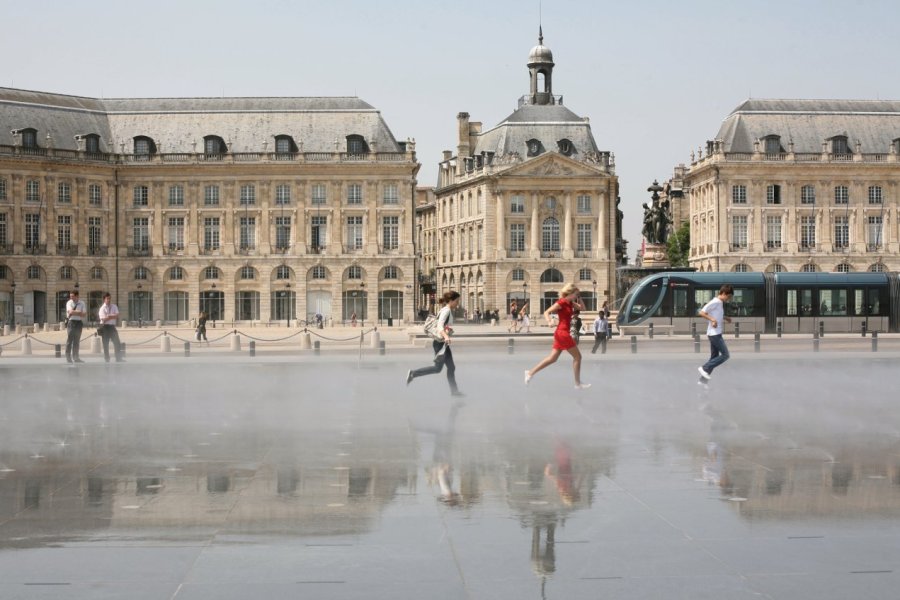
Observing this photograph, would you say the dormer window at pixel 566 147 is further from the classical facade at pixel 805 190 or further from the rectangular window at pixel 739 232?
the rectangular window at pixel 739 232

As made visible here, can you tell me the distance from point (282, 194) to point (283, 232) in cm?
Result: 291

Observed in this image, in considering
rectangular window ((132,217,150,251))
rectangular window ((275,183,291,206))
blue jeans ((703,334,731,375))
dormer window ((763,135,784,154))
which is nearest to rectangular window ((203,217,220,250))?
rectangular window ((132,217,150,251))

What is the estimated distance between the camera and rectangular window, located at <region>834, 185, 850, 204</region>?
101m

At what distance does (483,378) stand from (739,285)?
125 feet

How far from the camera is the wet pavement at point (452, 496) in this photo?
27.0 ft

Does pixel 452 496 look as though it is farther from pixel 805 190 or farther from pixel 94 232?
pixel 805 190

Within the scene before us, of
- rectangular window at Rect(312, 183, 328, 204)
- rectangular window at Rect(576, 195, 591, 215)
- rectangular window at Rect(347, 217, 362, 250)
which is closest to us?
rectangular window at Rect(312, 183, 328, 204)

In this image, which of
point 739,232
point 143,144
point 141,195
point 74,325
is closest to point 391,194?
point 141,195

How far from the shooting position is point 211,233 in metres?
96.3

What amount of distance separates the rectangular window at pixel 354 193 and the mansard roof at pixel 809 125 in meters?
29.7

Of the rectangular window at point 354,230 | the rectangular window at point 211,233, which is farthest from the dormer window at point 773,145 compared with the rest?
the rectangular window at point 211,233

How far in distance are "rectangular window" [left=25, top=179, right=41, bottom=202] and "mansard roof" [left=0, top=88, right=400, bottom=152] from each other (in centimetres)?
582

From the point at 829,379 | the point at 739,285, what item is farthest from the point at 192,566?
the point at 739,285

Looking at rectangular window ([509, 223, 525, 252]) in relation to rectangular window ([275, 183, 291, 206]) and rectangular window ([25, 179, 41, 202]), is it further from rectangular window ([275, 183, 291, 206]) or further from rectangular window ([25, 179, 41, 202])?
rectangular window ([25, 179, 41, 202])
